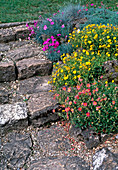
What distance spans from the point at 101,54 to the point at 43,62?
1.26 meters

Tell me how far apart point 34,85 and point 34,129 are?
1.05 metres

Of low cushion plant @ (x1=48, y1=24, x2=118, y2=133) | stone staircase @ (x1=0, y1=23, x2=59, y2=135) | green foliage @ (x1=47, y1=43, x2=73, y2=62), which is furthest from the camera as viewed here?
green foliage @ (x1=47, y1=43, x2=73, y2=62)

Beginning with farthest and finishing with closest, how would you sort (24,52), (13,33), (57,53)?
(13,33)
(24,52)
(57,53)

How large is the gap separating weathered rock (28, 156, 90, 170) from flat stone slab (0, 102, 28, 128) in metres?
0.75

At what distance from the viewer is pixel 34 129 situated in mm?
3486

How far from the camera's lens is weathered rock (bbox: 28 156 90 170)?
2697mm

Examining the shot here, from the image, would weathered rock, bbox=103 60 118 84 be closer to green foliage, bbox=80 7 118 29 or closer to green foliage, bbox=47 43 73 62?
green foliage, bbox=47 43 73 62

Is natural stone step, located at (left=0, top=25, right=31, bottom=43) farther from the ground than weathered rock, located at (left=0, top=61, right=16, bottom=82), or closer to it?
farther from the ground

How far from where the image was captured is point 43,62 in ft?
15.1

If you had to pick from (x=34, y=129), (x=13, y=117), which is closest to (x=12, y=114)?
(x=13, y=117)

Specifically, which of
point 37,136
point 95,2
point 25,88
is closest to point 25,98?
point 25,88

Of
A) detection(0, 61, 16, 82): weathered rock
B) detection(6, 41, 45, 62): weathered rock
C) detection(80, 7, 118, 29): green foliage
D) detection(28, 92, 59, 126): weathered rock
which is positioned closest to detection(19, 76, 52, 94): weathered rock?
detection(0, 61, 16, 82): weathered rock

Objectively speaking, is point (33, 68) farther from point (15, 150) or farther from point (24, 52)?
point (15, 150)

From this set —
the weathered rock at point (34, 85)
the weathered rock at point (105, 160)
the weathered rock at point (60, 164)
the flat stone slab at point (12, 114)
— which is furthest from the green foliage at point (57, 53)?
the weathered rock at point (105, 160)
